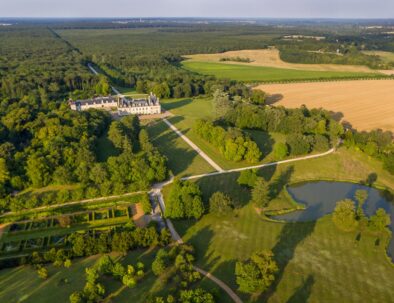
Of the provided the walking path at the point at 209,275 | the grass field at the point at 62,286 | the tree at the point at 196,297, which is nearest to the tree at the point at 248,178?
the walking path at the point at 209,275

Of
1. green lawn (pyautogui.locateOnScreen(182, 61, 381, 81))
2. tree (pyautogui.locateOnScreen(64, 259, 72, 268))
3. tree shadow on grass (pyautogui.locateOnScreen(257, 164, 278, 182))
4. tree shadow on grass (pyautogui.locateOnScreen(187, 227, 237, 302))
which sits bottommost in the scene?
tree shadow on grass (pyautogui.locateOnScreen(187, 227, 237, 302))

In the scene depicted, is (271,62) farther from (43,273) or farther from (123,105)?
(43,273)

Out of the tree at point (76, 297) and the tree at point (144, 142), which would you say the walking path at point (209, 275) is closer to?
the tree at point (76, 297)

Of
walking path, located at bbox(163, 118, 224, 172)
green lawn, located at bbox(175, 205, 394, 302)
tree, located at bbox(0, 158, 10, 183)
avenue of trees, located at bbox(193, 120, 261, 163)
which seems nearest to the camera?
green lawn, located at bbox(175, 205, 394, 302)

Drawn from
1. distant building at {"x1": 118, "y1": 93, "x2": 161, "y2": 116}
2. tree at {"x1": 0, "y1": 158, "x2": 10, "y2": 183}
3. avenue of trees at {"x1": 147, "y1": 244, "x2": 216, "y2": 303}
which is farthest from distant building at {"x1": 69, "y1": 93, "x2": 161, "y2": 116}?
avenue of trees at {"x1": 147, "y1": 244, "x2": 216, "y2": 303}

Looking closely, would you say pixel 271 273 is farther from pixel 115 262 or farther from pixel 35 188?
pixel 35 188

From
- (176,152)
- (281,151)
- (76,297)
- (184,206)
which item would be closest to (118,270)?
(76,297)

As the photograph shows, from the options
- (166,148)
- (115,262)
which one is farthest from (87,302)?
(166,148)

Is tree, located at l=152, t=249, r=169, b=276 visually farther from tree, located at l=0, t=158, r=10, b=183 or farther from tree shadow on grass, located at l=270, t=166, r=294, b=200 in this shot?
tree, located at l=0, t=158, r=10, b=183
